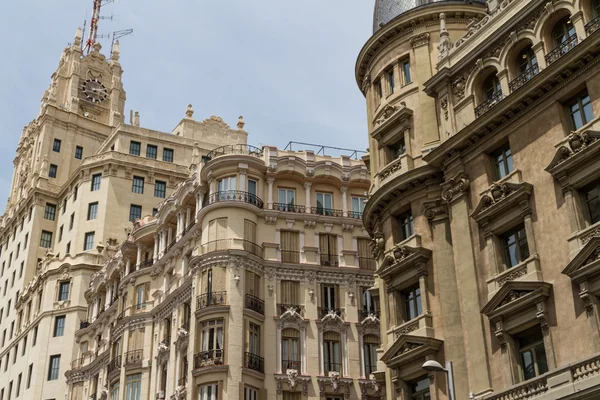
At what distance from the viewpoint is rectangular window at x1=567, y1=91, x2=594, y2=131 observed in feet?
107

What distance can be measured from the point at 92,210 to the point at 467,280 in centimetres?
5971

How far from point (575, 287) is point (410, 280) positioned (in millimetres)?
9744

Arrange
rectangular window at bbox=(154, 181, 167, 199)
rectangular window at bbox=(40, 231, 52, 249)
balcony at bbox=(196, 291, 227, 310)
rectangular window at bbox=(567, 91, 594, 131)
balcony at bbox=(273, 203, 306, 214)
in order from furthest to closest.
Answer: rectangular window at bbox=(40, 231, 52, 249) < rectangular window at bbox=(154, 181, 167, 199) < balcony at bbox=(273, 203, 306, 214) < balcony at bbox=(196, 291, 227, 310) < rectangular window at bbox=(567, 91, 594, 131)

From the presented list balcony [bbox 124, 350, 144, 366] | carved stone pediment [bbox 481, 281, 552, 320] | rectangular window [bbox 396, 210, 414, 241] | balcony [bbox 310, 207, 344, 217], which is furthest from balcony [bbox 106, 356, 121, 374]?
carved stone pediment [bbox 481, 281, 552, 320]

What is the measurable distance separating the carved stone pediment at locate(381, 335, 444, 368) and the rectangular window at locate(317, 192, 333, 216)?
23.3m

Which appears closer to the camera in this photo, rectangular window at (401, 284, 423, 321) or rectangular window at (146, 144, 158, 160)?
rectangular window at (401, 284, 423, 321)

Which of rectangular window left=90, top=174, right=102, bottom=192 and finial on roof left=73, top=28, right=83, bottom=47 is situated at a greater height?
finial on roof left=73, top=28, right=83, bottom=47

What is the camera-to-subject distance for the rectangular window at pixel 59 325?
266ft

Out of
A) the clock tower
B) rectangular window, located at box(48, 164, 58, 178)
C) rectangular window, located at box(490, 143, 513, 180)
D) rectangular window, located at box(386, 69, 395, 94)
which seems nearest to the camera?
rectangular window, located at box(490, 143, 513, 180)

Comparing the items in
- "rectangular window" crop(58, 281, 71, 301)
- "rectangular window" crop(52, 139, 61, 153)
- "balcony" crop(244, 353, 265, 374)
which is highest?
"rectangular window" crop(52, 139, 61, 153)

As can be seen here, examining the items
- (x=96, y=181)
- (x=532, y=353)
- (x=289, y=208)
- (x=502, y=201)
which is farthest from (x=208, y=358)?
(x=96, y=181)

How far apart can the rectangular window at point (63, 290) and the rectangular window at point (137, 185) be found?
1195 cm

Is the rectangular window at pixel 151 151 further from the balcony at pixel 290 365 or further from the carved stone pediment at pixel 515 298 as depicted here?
the carved stone pediment at pixel 515 298

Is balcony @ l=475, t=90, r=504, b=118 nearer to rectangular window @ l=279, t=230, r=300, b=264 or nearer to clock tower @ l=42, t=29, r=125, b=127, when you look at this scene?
rectangular window @ l=279, t=230, r=300, b=264
